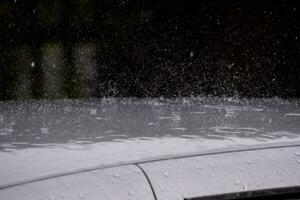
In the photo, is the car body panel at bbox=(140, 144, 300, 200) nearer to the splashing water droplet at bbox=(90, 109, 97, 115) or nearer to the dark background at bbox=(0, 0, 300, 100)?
the splashing water droplet at bbox=(90, 109, 97, 115)

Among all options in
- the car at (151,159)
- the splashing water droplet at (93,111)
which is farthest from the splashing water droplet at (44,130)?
the splashing water droplet at (93,111)

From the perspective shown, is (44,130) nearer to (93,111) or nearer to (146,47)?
(93,111)

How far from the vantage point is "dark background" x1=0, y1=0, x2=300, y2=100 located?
7227 millimetres

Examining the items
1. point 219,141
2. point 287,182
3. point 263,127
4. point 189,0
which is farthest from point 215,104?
point 189,0

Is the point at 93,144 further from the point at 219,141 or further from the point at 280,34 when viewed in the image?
the point at 280,34

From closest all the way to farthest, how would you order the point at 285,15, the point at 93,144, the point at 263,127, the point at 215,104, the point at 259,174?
the point at 259,174 → the point at 93,144 → the point at 263,127 → the point at 215,104 → the point at 285,15

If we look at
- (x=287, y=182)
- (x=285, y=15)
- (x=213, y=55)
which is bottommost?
(x=287, y=182)

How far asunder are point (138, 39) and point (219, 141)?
6.27m

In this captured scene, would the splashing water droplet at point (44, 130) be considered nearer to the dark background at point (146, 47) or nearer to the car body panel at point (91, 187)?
the car body panel at point (91, 187)

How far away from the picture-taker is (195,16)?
291 inches

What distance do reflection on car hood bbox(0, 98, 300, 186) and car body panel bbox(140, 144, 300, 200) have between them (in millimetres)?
49

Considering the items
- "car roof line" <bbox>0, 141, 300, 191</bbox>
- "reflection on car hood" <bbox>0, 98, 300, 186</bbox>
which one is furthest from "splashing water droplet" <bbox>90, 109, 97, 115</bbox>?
"car roof line" <bbox>0, 141, 300, 191</bbox>

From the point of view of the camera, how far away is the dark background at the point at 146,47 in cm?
723

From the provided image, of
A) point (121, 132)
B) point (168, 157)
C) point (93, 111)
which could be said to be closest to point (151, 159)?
point (168, 157)
